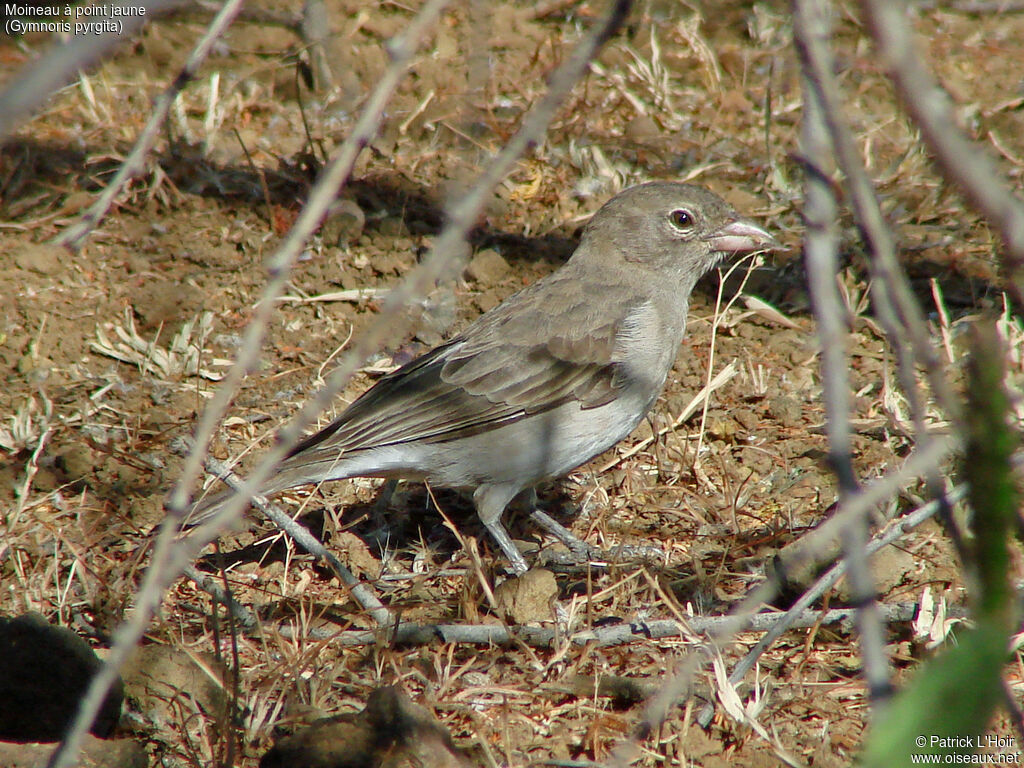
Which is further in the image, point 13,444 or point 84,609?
point 13,444

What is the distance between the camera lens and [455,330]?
19.3ft

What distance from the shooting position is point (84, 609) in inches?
162

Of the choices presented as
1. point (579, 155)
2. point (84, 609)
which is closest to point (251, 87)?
point (579, 155)

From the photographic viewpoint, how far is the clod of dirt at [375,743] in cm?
299

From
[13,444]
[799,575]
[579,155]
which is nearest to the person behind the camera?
[799,575]

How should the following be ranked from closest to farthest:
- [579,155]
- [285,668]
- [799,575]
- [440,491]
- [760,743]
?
[760,743]
[285,668]
[799,575]
[440,491]
[579,155]

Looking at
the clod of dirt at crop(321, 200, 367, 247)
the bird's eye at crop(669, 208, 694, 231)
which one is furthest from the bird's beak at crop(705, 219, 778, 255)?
the clod of dirt at crop(321, 200, 367, 247)

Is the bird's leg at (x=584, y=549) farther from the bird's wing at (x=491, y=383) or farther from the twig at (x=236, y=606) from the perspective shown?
the twig at (x=236, y=606)

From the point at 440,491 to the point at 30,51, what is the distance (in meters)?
4.71

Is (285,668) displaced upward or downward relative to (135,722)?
upward

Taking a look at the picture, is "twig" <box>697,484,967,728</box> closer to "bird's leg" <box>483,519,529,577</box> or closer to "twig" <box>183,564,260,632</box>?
"bird's leg" <box>483,519,529,577</box>

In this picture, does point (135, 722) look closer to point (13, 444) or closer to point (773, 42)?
point (13, 444)

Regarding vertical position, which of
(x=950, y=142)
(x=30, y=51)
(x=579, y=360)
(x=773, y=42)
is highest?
(x=773, y=42)

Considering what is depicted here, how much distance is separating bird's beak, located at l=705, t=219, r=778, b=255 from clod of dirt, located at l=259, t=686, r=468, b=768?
3.04m
